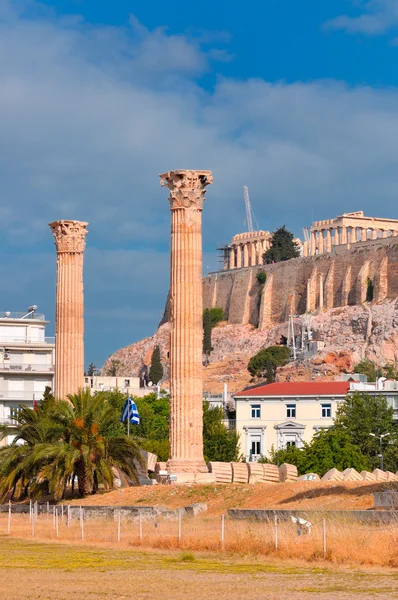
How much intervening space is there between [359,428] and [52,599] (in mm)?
46147

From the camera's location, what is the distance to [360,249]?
12338 centimetres

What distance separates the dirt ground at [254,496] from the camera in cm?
2741

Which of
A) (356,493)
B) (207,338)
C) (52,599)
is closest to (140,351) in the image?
(207,338)

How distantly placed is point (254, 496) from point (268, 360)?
83.5 meters

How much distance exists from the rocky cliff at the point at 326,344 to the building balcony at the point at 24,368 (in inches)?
1752

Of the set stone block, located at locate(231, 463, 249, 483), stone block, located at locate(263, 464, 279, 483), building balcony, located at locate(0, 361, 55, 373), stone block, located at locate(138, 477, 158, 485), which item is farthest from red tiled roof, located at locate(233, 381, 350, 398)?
stone block, located at locate(231, 463, 249, 483)

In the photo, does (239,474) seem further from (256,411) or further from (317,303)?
(317,303)

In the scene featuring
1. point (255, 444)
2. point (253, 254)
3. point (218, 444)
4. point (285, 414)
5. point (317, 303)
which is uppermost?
point (253, 254)

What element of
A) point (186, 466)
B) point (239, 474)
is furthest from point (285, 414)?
point (186, 466)

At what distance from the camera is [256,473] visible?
116ft

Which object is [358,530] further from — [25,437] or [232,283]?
[232,283]

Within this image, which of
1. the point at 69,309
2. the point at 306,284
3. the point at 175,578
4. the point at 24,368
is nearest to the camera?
the point at 175,578

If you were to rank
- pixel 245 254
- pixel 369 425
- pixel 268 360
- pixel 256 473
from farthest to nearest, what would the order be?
1. pixel 245 254
2. pixel 268 360
3. pixel 369 425
4. pixel 256 473

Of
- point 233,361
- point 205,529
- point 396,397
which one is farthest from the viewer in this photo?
point 233,361
